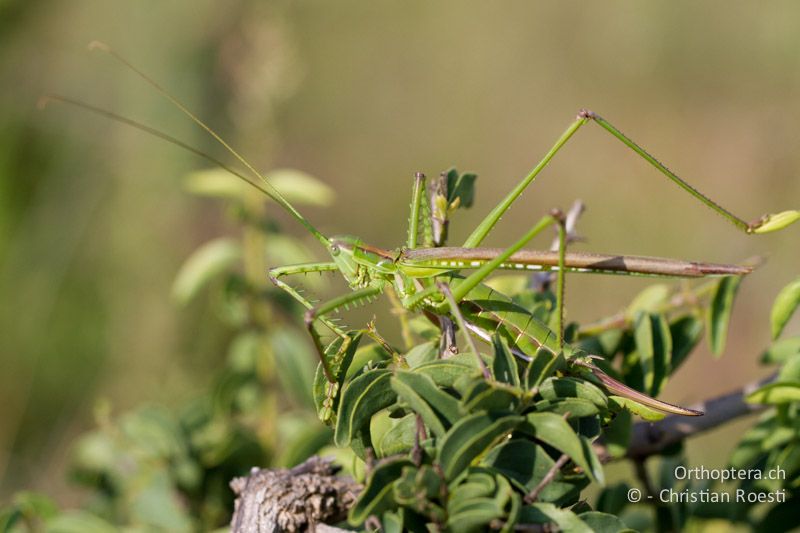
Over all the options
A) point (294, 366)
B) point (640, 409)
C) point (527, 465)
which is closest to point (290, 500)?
point (527, 465)

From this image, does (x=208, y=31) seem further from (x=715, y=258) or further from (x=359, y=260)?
(x=359, y=260)

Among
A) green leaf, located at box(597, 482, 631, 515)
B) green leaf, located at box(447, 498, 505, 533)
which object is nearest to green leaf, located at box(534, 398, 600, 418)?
green leaf, located at box(447, 498, 505, 533)

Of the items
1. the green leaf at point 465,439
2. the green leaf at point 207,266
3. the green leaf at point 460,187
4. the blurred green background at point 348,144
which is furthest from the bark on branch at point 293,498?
the blurred green background at point 348,144

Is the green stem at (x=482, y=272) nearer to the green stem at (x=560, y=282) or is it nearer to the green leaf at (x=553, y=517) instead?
the green stem at (x=560, y=282)

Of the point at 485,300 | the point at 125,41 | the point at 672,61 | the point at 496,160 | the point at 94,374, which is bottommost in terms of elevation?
the point at 94,374

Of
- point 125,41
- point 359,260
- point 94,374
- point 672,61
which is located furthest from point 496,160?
point 359,260

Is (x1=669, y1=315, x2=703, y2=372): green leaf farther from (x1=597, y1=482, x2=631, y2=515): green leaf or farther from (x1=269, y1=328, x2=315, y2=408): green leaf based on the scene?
(x1=269, y1=328, x2=315, y2=408): green leaf
